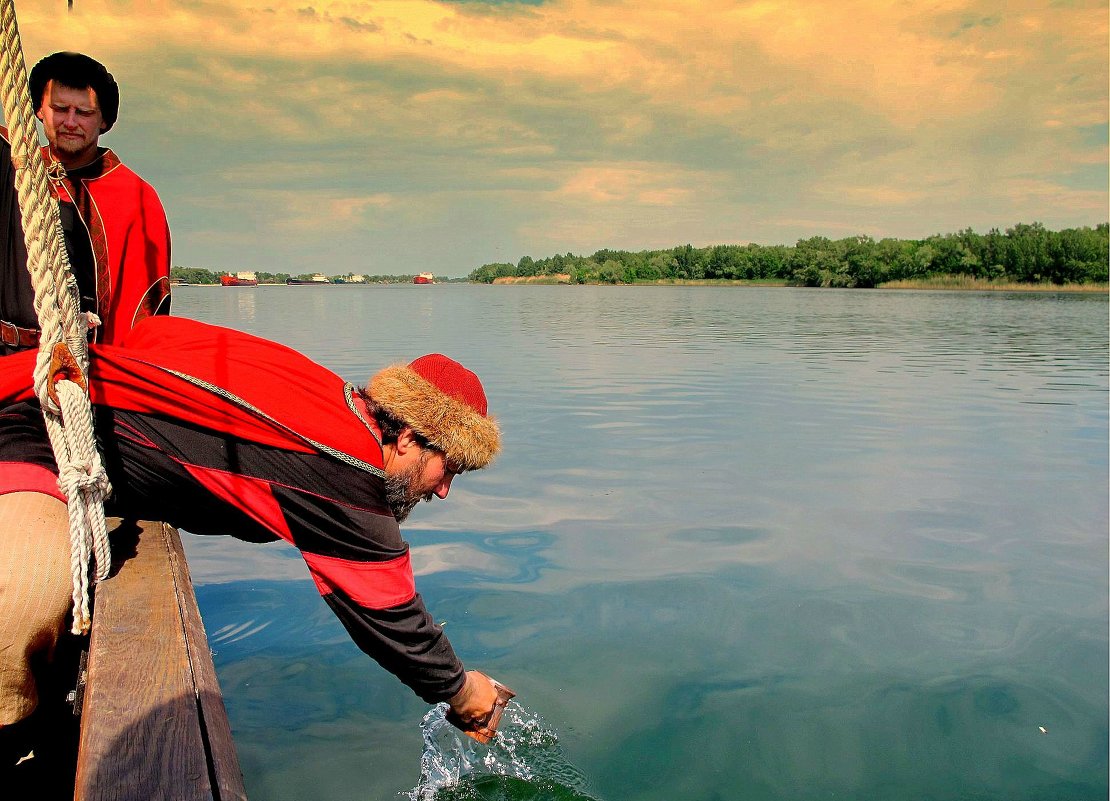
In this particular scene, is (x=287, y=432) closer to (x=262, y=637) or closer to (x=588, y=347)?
(x=262, y=637)

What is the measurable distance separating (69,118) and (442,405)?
2049 millimetres

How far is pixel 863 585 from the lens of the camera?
577 centimetres

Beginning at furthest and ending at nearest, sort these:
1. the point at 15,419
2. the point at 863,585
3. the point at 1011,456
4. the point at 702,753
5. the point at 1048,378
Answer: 1. the point at 1048,378
2. the point at 1011,456
3. the point at 863,585
4. the point at 702,753
5. the point at 15,419

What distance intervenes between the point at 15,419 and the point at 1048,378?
688 inches

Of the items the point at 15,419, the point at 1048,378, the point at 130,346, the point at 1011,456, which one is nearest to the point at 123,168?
the point at 130,346

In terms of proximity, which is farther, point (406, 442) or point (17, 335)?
point (17, 335)

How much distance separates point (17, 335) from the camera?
3.11 metres

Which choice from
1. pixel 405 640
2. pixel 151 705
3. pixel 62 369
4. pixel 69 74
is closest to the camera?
pixel 151 705

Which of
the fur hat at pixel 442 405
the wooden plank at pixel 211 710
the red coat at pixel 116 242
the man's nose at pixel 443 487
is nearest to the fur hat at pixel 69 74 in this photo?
the red coat at pixel 116 242

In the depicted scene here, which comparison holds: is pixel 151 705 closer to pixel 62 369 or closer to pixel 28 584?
pixel 28 584

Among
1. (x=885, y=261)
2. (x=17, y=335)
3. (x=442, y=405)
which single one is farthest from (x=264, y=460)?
(x=885, y=261)

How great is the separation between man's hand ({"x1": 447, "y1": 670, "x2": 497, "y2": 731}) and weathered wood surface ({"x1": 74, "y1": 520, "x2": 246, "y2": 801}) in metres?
0.84

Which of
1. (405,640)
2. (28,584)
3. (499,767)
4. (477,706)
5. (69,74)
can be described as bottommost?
(499,767)

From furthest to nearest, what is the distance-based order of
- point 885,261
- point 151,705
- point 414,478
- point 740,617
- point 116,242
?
point 885,261 < point 740,617 < point 116,242 < point 414,478 < point 151,705
